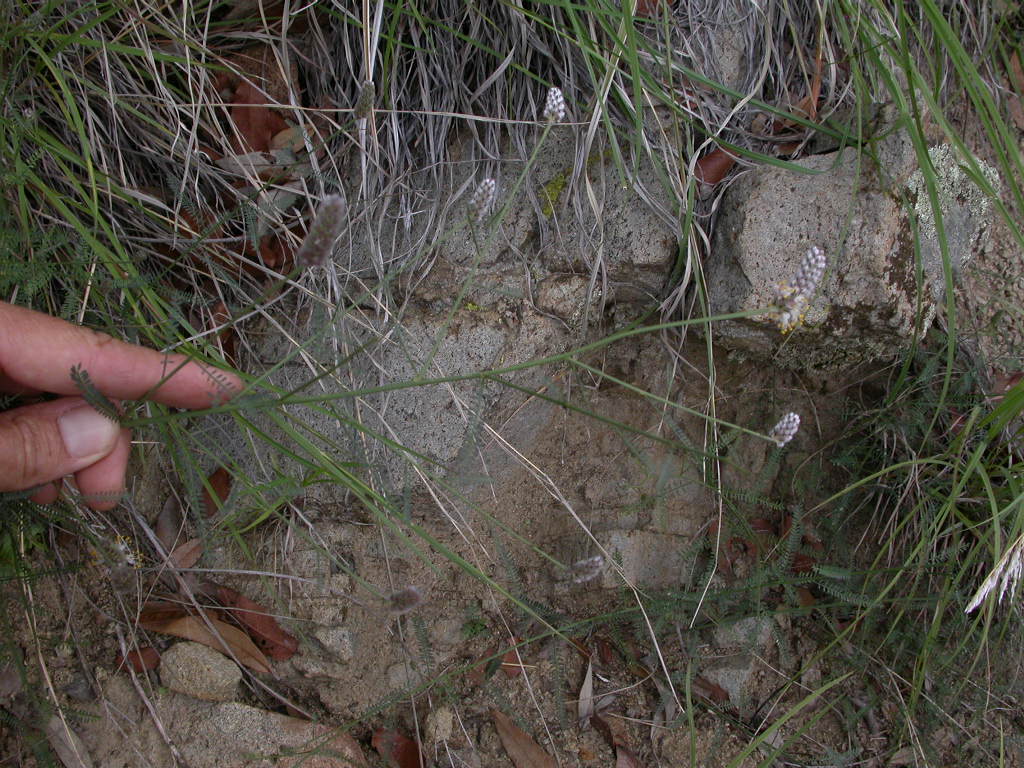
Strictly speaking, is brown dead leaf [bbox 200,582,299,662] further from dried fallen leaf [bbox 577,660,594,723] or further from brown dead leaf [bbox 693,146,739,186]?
brown dead leaf [bbox 693,146,739,186]

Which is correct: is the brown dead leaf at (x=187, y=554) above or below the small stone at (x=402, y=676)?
above

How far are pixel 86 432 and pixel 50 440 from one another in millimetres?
59

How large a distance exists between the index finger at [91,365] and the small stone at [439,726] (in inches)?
33.7

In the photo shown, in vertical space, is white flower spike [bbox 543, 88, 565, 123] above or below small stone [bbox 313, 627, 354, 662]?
above

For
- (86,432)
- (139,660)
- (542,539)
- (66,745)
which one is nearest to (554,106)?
(542,539)

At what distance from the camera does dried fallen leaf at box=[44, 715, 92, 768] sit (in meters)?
1.61

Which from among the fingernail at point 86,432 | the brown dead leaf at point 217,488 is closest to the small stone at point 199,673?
the brown dead leaf at point 217,488

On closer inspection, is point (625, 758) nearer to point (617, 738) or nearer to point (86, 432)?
point (617, 738)

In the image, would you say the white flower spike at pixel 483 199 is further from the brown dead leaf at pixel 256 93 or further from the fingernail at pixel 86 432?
the fingernail at pixel 86 432

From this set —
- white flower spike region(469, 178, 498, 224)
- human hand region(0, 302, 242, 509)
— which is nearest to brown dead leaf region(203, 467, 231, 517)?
human hand region(0, 302, 242, 509)

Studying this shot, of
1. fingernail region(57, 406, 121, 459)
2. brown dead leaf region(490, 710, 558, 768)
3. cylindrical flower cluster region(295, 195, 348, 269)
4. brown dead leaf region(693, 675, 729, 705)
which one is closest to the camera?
cylindrical flower cluster region(295, 195, 348, 269)

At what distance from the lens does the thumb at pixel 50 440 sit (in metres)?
1.35

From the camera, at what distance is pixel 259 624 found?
1747 millimetres

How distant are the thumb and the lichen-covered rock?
131 centimetres
